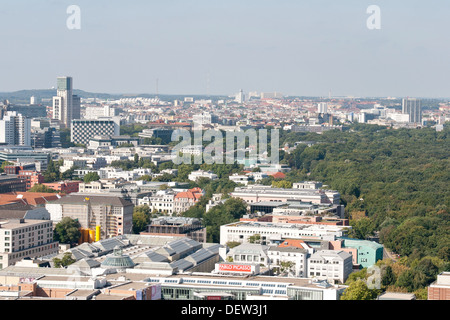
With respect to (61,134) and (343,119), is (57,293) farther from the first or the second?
(343,119)

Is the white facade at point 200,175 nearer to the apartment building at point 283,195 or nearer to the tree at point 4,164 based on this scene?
the apartment building at point 283,195

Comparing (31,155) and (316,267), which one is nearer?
(316,267)

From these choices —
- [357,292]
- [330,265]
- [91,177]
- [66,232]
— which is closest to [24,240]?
[66,232]

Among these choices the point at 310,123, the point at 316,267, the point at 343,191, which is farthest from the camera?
the point at 310,123

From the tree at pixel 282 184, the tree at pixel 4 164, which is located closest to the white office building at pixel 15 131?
the tree at pixel 4 164
